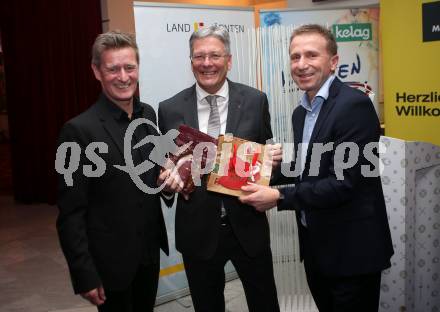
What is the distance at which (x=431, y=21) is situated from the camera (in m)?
2.56

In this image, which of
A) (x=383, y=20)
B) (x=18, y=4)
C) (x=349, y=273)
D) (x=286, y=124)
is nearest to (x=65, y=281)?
(x=286, y=124)

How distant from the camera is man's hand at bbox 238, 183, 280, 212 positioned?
1.91 m

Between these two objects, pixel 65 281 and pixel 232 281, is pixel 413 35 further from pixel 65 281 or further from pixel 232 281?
pixel 65 281

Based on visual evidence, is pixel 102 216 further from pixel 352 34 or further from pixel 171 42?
pixel 352 34

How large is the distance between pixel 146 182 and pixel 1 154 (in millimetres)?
10327

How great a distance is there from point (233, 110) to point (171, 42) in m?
1.31

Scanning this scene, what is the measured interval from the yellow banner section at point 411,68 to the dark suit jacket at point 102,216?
169 centimetres

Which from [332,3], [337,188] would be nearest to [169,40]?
[337,188]

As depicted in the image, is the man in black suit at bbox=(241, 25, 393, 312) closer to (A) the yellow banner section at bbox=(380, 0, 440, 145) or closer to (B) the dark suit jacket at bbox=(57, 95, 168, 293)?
(B) the dark suit jacket at bbox=(57, 95, 168, 293)

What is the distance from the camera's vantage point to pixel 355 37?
3.26 metres

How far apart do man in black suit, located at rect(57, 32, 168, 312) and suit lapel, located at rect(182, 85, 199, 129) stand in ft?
0.74

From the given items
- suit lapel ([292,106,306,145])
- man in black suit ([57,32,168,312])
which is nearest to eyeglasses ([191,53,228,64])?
man in black suit ([57,32,168,312])

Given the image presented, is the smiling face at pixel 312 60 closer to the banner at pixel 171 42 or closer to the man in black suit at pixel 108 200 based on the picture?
the man in black suit at pixel 108 200

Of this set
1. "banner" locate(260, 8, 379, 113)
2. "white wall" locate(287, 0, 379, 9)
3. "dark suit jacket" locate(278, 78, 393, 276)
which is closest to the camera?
"dark suit jacket" locate(278, 78, 393, 276)
